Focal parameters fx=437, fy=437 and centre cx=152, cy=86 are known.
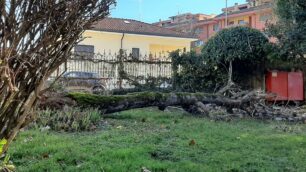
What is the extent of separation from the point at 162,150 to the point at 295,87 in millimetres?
14918

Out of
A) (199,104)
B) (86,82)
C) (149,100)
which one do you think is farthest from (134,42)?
(149,100)

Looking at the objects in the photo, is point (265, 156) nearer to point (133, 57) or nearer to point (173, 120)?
point (173, 120)

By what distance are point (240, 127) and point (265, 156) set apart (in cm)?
337

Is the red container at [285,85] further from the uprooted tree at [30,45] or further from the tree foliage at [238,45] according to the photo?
the uprooted tree at [30,45]

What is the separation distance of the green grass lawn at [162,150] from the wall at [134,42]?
25992 mm

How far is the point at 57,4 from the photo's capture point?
3453mm

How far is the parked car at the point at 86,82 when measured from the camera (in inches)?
649

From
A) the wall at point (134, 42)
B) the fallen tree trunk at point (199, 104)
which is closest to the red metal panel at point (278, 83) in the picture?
the fallen tree trunk at point (199, 104)

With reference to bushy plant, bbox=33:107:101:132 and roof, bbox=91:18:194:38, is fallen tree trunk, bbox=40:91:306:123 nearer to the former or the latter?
bushy plant, bbox=33:107:101:132

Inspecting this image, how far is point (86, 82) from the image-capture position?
17.3 metres

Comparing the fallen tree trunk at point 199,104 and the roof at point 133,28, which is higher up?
the roof at point 133,28

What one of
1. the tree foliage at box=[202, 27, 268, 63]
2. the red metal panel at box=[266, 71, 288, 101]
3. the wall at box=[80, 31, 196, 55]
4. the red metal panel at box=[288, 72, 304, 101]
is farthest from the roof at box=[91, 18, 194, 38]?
the red metal panel at box=[288, 72, 304, 101]

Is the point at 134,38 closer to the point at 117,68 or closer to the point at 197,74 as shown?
the point at 197,74

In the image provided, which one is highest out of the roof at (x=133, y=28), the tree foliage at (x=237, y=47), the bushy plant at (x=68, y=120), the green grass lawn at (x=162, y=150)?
the roof at (x=133, y=28)
